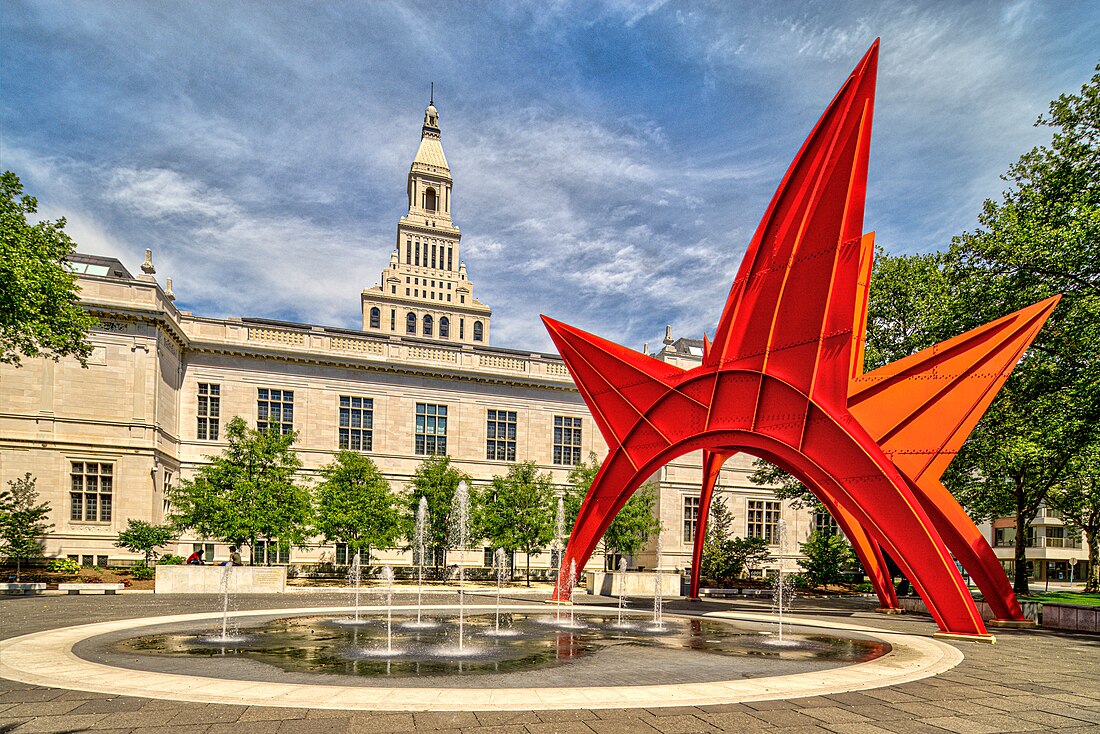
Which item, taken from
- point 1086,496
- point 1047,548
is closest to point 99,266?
point 1086,496

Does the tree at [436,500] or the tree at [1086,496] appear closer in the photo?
the tree at [1086,496]

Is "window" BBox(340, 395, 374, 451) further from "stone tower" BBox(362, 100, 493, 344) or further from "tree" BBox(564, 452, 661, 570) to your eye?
"stone tower" BBox(362, 100, 493, 344)

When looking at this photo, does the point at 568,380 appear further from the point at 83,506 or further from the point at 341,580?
the point at 83,506

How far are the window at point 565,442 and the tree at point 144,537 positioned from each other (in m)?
23.8

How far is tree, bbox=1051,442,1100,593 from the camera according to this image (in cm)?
2150

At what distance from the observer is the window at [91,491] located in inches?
1293

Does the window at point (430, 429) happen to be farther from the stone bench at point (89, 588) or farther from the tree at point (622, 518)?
the stone bench at point (89, 588)

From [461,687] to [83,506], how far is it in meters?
32.2

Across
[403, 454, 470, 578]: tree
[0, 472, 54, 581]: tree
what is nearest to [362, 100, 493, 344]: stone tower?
[403, 454, 470, 578]: tree

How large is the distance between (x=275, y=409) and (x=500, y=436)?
13.9m

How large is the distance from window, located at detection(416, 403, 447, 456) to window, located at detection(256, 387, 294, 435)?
7.55 metres

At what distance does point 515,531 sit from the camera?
35438mm

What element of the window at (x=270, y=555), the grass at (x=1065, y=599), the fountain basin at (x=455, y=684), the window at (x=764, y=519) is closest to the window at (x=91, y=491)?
the window at (x=270, y=555)

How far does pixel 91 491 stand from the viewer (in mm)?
33062
